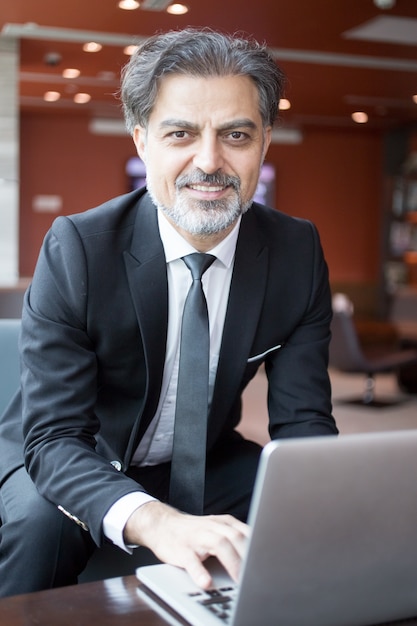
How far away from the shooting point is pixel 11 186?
7371 mm

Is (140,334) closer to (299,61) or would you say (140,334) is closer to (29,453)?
(29,453)

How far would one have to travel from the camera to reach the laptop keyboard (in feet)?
3.43

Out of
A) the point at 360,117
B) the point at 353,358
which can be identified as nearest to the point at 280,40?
the point at 353,358

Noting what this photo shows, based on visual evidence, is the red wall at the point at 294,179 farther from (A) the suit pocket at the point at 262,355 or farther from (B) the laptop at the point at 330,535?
(B) the laptop at the point at 330,535

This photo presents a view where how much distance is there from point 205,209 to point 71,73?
7895 mm

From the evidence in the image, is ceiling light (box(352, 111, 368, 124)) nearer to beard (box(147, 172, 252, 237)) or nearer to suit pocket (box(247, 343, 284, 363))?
suit pocket (box(247, 343, 284, 363))

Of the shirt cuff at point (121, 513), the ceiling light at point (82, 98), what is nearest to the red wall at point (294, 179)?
the ceiling light at point (82, 98)

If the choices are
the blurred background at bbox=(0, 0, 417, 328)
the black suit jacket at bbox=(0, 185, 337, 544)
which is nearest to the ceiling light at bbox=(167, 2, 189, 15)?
the blurred background at bbox=(0, 0, 417, 328)

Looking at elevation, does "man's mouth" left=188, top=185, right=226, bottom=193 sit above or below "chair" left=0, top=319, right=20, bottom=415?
above

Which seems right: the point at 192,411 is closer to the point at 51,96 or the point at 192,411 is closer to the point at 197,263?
the point at 197,263

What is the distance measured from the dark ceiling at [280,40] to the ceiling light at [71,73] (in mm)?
74

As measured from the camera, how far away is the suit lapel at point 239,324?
1.74 m

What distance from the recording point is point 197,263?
67.0 inches

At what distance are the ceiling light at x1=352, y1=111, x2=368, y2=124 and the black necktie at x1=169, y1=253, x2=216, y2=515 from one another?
32.6 feet
